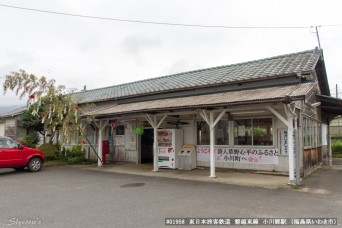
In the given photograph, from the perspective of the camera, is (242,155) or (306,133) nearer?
(306,133)

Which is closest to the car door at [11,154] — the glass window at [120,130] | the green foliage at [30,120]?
the glass window at [120,130]

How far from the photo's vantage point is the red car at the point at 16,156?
11133 millimetres

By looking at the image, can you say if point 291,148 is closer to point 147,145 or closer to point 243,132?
→ point 243,132

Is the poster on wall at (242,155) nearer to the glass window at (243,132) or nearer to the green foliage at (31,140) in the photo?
the glass window at (243,132)

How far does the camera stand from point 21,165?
11844 millimetres

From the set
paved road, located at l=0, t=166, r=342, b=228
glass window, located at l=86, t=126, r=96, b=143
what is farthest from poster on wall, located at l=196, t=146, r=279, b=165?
glass window, located at l=86, t=126, r=96, b=143

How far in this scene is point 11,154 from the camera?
11.3m

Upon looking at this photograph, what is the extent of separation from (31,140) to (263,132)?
16767mm

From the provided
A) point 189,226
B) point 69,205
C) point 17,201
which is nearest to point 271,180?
point 189,226

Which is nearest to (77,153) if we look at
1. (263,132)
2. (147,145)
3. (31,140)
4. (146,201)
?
(147,145)

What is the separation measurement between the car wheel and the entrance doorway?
5.83m

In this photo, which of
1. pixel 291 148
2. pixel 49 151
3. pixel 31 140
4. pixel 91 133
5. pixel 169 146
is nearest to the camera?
pixel 291 148

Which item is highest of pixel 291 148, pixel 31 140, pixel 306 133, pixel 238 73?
pixel 238 73

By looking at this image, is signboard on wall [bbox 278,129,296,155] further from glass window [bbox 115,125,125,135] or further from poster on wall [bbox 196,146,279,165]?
glass window [bbox 115,125,125,135]
